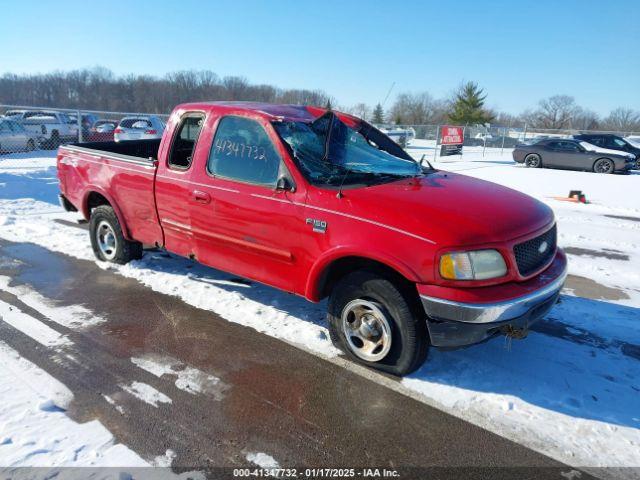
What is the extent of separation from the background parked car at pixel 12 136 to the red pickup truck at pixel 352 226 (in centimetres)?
1596

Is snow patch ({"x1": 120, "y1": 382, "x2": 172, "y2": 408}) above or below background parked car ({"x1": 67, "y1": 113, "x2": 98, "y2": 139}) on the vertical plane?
below

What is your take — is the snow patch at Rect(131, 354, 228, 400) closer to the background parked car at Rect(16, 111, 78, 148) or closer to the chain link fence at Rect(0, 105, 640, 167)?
the chain link fence at Rect(0, 105, 640, 167)

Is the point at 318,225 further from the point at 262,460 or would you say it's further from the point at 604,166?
the point at 604,166

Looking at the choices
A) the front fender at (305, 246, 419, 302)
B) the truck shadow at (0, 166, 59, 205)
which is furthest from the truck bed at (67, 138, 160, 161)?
the truck shadow at (0, 166, 59, 205)

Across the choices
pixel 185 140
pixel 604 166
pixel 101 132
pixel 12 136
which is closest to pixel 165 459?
pixel 185 140

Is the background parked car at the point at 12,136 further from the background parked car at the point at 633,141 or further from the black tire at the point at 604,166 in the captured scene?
the background parked car at the point at 633,141

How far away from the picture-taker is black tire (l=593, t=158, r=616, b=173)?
1791cm

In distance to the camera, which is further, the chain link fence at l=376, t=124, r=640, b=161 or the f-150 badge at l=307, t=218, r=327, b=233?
the chain link fence at l=376, t=124, r=640, b=161

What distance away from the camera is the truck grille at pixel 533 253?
10.1 feet

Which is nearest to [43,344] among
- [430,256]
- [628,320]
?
[430,256]

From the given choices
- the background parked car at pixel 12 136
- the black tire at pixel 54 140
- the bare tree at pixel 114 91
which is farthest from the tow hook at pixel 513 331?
the bare tree at pixel 114 91

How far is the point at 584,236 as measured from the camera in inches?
300

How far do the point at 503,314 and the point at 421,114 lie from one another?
64.6 metres

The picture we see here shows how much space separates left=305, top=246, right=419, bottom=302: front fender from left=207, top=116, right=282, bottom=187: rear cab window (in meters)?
0.77
